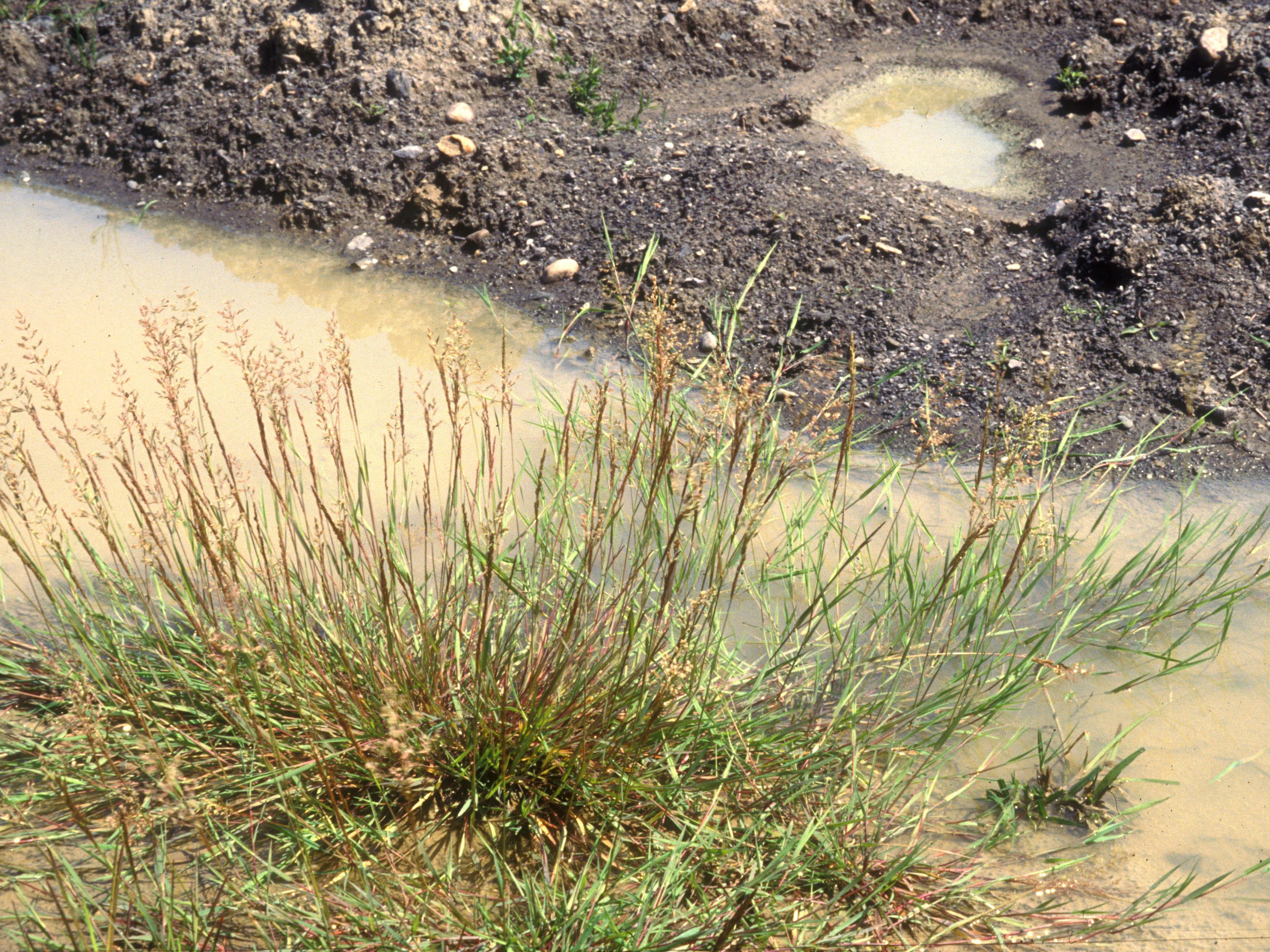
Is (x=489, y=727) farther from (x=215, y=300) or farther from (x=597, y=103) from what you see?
(x=597, y=103)

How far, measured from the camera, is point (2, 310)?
12.4ft

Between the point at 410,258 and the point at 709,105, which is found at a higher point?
the point at 709,105

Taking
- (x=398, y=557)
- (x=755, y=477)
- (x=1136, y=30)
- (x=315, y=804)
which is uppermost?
(x=1136, y=30)

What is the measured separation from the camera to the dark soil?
3.49 m

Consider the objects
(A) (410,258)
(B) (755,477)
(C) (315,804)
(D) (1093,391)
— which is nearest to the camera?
(C) (315,804)

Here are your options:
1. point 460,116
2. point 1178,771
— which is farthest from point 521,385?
point 1178,771

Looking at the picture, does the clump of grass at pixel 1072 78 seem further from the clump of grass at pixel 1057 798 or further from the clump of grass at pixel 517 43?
the clump of grass at pixel 1057 798

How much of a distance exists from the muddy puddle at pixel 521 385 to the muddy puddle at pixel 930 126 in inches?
4.2

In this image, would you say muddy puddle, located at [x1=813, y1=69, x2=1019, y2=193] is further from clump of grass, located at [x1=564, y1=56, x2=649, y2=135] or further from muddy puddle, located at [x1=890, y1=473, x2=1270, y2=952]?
muddy puddle, located at [x1=890, y1=473, x2=1270, y2=952]

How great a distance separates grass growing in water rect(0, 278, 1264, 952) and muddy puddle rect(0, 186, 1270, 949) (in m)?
0.10

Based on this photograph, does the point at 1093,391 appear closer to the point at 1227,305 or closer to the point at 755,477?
the point at 1227,305

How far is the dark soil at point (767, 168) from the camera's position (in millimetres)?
3488

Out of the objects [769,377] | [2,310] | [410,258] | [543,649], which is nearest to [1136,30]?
[769,377]

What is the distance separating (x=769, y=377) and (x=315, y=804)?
2.24 m
